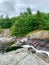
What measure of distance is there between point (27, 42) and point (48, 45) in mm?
12775

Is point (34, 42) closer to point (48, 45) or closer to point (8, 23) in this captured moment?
point (48, 45)

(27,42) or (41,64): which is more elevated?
(41,64)

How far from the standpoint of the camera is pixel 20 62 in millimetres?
24656

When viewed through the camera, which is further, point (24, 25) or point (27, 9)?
point (27, 9)

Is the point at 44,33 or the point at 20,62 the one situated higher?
the point at 20,62

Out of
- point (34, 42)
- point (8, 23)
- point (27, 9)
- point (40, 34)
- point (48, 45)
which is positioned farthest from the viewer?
point (8, 23)

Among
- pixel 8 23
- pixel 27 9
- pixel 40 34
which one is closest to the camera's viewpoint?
pixel 40 34

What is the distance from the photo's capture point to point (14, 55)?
26938 millimetres

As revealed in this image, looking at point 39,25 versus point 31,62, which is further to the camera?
point 39,25

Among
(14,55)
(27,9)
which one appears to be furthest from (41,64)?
(27,9)

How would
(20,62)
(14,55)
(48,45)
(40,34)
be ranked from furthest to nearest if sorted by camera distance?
1. (40,34)
2. (48,45)
3. (14,55)
4. (20,62)

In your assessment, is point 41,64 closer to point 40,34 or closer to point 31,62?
point 31,62

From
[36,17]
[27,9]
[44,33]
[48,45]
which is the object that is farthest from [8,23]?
[48,45]

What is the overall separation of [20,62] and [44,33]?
63.5 meters
